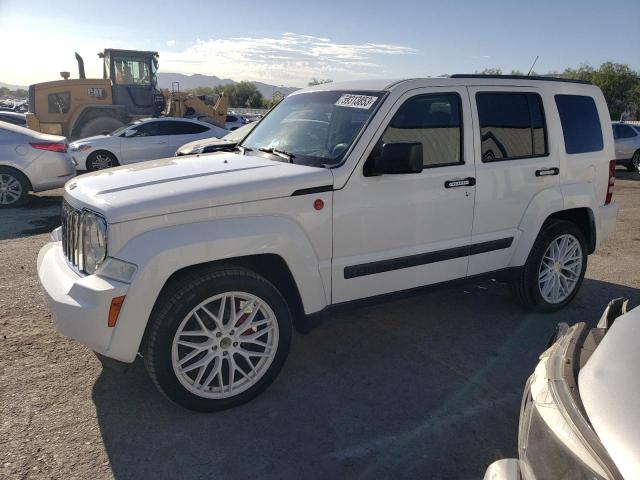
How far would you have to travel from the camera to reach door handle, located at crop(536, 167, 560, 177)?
4.38 metres

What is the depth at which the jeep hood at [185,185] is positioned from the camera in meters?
2.95

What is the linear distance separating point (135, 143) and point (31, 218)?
4.37 meters

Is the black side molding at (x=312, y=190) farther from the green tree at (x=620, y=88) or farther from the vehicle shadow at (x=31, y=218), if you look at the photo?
the green tree at (x=620, y=88)

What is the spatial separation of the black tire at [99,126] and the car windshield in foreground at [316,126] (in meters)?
13.2

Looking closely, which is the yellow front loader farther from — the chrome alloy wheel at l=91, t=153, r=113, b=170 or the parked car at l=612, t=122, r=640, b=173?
the parked car at l=612, t=122, r=640, b=173

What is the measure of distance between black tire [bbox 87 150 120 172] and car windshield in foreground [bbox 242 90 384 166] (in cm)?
877

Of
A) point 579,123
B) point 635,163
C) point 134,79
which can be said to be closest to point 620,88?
point 635,163

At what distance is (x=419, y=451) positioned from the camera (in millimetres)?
2891

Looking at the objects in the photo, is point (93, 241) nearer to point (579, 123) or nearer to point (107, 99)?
point (579, 123)

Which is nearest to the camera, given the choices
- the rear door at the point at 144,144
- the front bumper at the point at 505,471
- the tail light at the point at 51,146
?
the front bumper at the point at 505,471

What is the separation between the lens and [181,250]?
290 cm

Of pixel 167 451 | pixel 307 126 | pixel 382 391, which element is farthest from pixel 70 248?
pixel 382 391

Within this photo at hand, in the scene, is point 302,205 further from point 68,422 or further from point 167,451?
point 68,422

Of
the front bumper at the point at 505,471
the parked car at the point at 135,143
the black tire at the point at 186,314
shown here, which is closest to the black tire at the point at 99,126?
the parked car at the point at 135,143
